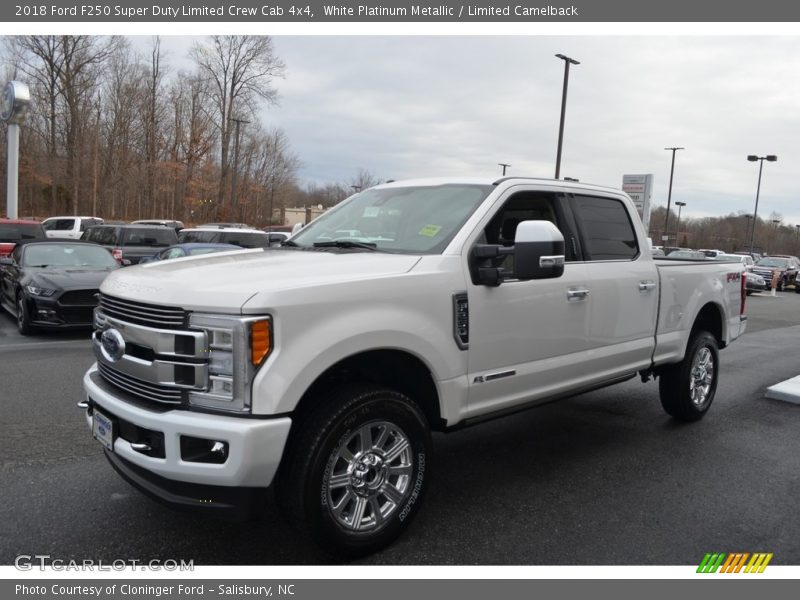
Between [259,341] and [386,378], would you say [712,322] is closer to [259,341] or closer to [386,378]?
[386,378]

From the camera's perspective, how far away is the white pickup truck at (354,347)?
277cm

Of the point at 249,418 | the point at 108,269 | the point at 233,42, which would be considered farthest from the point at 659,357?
the point at 233,42

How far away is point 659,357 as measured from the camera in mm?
5391

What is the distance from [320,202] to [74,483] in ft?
287

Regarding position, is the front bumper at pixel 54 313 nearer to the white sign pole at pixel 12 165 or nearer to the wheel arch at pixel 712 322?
the wheel arch at pixel 712 322

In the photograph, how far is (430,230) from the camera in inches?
156

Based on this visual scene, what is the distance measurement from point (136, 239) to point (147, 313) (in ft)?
58.6

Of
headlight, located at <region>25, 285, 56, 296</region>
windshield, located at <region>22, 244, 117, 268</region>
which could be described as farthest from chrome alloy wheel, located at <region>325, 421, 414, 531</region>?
windshield, located at <region>22, 244, 117, 268</region>

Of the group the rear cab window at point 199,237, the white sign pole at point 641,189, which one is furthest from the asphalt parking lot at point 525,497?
the white sign pole at point 641,189

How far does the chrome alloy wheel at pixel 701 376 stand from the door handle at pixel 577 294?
2065mm

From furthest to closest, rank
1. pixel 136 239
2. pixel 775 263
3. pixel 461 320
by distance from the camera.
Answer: pixel 775 263, pixel 136 239, pixel 461 320

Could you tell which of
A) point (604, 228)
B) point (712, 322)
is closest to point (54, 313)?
point (604, 228)

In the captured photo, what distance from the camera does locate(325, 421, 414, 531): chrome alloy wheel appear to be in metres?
3.10

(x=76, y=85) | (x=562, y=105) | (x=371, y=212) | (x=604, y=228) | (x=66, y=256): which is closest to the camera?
(x=371, y=212)
